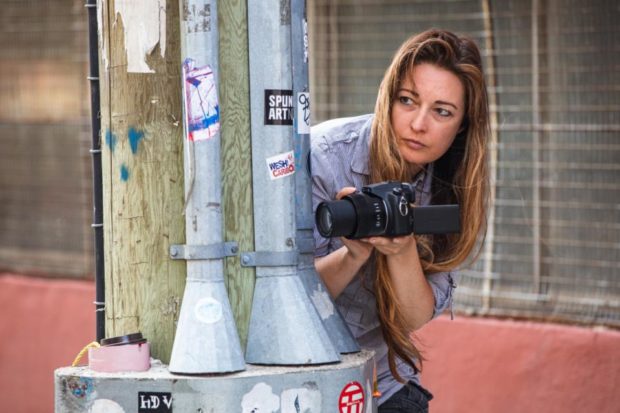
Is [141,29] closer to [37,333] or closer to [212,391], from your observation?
[212,391]

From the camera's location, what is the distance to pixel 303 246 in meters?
2.85

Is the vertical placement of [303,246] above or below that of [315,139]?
below

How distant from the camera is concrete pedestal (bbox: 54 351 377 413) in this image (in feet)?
8.36

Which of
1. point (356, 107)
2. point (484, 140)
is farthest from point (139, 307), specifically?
point (356, 107)

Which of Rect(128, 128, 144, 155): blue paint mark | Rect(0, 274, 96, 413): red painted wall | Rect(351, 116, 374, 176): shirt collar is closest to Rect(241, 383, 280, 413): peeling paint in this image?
Rect(128, 128, 144, 155): blue paint mark

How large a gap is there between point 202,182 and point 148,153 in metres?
0.20

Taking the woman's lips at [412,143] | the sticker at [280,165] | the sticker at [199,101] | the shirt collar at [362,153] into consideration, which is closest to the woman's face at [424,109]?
the woman's lips at [412,143]

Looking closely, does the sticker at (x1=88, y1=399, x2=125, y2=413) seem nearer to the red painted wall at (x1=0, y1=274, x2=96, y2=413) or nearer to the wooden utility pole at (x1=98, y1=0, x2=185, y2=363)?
the wooden utility pole at (x1=98, y1=0, x2=185, y2=363)

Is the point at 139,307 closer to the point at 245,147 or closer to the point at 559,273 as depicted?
the point at 245,147

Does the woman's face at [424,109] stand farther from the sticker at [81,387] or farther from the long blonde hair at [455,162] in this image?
the sticker at [81,387]

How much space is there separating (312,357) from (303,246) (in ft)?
1.03

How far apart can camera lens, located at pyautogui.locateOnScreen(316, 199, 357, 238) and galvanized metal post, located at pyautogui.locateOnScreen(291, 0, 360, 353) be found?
8 centimetres

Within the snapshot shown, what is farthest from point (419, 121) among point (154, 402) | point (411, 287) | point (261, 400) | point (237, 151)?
point (154, 402)

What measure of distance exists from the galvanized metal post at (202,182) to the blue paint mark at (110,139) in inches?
9.2
